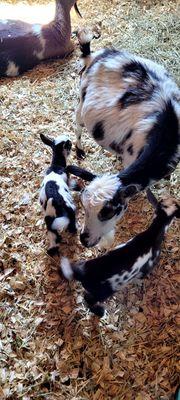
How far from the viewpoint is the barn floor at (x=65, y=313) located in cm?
227

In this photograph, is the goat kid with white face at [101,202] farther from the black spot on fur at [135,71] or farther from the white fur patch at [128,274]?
the black spot on fur at [135,71]

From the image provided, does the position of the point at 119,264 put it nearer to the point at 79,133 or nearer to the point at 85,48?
the point at 79,133

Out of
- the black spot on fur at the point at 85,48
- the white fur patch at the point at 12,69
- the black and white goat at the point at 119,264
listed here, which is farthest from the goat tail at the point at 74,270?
the white fur patch at the point at 12,69

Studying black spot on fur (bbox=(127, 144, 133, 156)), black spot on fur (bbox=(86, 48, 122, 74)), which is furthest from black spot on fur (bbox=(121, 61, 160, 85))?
black spot on fur (bbox=(127, 144, 133, 156))

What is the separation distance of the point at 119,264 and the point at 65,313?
1.86 ft

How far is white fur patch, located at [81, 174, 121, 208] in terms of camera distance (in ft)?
7.44

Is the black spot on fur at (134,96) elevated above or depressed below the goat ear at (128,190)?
above

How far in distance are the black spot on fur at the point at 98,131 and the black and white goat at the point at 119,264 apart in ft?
2.36

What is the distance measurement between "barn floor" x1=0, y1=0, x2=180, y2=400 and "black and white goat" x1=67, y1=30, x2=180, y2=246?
432 mm

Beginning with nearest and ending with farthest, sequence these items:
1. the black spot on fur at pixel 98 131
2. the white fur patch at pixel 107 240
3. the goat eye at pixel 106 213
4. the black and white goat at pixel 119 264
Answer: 1. the black and white goat at pixel 119 264
2. the goat eye at pixel 106 213
3. the white fur patch at pixel 107 240
4. the black spot on fur at pixel 98 131

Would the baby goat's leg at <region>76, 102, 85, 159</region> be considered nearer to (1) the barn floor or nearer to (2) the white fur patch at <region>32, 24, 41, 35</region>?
(1) the barn floor

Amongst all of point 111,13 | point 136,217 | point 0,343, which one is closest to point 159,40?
point 111,13

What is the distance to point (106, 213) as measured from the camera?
91.0 inches

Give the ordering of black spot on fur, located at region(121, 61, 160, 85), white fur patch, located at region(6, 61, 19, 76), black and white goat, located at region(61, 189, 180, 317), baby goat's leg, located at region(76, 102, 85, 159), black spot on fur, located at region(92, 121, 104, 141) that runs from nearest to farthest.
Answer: black and white goat, located at region(61, 189, 180, 317), black spot on fur, located at region(121, 61, 160, 85), black spot on fur, located at region(92, 121, 104, 141), baby goat's leg, located at region(76, 102, 85, 159), white fur patch, located at region(6, 61, 19, 76)
